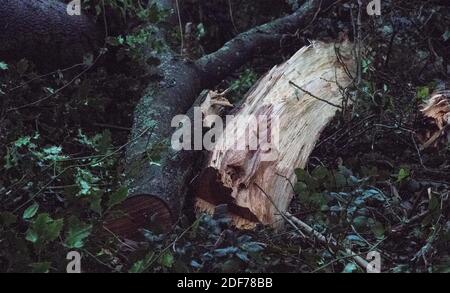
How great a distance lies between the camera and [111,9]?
4.02 meters

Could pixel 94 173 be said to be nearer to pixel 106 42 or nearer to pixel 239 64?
pixel 106 42

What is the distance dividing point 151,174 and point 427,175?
1623 millimetres

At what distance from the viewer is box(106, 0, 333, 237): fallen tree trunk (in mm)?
3006

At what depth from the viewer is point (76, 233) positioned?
7.58 ft

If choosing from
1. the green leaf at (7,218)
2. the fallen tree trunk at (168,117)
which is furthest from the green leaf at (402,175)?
the green leaf at (7,218)

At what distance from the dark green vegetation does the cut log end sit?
0.12 m

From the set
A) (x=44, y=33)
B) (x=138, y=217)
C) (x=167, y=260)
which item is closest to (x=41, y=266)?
(x=167, y=260)

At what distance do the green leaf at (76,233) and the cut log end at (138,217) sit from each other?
52cm

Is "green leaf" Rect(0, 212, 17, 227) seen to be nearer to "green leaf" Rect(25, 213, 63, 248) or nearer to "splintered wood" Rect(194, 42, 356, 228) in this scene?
"green leaf" Rect(25, 213, 63, 248)

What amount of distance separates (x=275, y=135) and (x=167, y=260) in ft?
4.26

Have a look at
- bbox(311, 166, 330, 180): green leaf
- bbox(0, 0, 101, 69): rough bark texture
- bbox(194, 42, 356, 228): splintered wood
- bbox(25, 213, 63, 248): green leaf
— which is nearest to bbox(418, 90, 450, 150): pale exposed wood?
bbox(194, 42, 356, 228): splintered wood

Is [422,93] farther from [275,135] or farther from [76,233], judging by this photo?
[76,233]

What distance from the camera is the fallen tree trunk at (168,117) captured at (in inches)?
118
